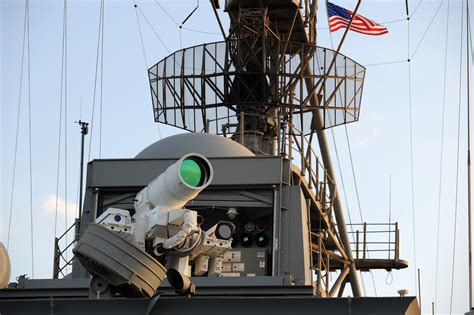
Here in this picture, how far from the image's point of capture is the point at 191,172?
965 cm

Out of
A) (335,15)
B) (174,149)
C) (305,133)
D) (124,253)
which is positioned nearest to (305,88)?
(305,133)

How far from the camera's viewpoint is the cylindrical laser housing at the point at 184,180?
31.5 ft

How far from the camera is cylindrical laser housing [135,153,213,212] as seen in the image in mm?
9609

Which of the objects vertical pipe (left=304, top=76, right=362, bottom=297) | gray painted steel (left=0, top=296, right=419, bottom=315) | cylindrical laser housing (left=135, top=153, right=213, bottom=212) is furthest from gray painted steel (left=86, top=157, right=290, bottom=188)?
gray painted steel (left=0, top=296, right=419, bottom=315)

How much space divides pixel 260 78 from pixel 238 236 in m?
4.95

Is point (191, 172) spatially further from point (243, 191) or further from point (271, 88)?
point (271, 88)

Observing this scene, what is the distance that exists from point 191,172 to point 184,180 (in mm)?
120

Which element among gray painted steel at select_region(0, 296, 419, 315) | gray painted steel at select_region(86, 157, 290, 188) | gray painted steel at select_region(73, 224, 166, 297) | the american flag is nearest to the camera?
gray painted steel at select_region(0, 296, 419, 315)

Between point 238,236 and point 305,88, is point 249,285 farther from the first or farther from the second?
point 305,88

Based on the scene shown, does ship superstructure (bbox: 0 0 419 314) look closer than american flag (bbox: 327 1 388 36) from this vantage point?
Yes

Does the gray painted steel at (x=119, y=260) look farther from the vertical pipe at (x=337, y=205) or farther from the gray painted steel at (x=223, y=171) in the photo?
the vertical pipe at (x=337, y=205)

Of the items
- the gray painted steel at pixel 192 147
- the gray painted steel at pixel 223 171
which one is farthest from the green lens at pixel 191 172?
the gray painted steel at pixel 192 147

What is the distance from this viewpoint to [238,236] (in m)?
15.7

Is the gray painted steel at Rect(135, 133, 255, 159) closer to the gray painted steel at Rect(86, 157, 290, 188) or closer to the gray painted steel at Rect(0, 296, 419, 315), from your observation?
the gray painted steel at Rect(86, 157, 290, 188)
